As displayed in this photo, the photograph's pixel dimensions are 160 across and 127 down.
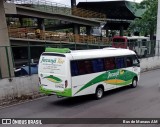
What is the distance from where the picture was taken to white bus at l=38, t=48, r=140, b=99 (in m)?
13.9

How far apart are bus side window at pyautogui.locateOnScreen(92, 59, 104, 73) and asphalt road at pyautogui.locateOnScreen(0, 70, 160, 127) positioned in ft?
5.08

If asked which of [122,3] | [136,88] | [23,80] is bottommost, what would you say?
[136,88]

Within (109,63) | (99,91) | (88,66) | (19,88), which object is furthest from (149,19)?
(19,88)

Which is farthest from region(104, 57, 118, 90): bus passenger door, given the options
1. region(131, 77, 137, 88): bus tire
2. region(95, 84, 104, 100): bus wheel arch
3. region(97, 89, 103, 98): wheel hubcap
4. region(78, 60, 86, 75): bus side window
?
region(131, 77, 137, 88): bus tire

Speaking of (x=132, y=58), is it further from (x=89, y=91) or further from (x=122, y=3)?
(x=122, y=3)

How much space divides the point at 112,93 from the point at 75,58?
13.7 feet

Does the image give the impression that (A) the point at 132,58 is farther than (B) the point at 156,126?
Yes

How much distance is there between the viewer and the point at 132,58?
1903cm

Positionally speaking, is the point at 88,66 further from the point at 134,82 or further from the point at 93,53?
the point at 134,82

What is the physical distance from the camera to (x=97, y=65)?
1575 centimetres

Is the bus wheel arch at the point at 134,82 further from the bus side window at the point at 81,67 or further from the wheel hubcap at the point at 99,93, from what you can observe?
the bus side window at the point at 81,67

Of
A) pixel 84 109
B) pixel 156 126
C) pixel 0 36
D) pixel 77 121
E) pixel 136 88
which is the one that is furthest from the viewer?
pixel 0 36

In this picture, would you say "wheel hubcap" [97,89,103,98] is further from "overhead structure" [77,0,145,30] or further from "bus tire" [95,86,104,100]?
"overhead structure" [77,0,145,30]

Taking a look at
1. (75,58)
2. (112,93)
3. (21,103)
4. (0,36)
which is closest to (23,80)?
(21,103)
